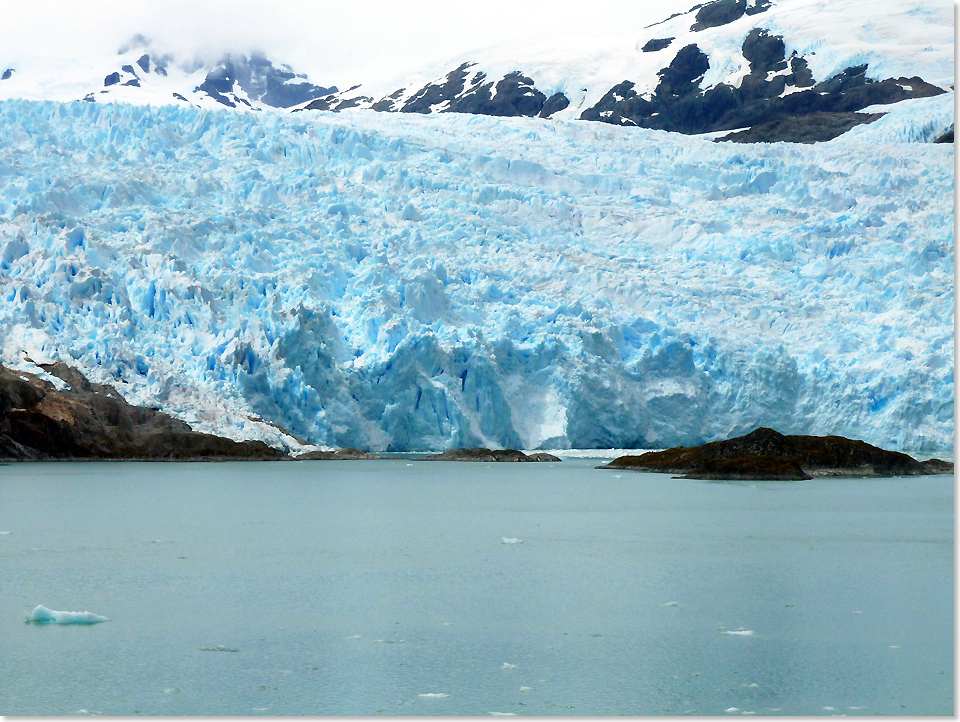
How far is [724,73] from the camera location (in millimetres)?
48562

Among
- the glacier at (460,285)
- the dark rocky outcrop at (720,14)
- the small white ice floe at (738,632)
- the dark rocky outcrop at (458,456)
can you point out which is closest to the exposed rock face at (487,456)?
the dark rocky outcrop at (458,456)

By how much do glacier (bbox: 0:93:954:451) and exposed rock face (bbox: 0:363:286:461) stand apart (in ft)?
1.10

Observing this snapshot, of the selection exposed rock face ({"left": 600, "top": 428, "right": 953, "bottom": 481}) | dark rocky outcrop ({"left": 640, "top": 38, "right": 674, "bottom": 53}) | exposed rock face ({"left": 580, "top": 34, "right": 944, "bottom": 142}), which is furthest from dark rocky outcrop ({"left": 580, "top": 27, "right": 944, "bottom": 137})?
exposed rock face ({"left": 600, "top": 428, "right": 953, "bottom": 481})

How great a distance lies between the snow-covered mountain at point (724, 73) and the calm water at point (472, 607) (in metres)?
30.7

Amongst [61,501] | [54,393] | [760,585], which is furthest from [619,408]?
[760,585]

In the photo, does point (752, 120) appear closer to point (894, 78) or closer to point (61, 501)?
point (894, 78)

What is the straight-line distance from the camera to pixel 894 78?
133 ft

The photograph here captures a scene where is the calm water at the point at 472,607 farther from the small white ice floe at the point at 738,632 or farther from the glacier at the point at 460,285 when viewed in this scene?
the glacier at the point at 460,285

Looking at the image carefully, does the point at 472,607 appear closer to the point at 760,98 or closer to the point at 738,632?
the point at 738,632

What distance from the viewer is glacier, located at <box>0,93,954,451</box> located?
70.1 ft

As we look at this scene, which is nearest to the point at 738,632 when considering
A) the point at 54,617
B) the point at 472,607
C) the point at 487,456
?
the point at 472,607

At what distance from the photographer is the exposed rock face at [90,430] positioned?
20078mm

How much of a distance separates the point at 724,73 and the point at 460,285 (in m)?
29.0

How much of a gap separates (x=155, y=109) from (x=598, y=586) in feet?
74.9
